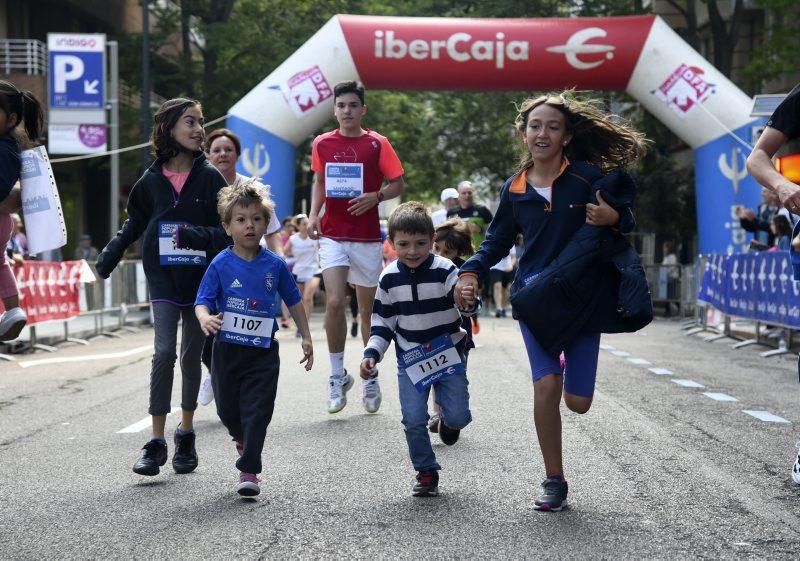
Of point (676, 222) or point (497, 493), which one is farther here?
point (676, 222)

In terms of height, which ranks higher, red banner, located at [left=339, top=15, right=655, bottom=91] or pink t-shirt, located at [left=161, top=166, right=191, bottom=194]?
red banner, located at [left=339, top=15, right=655, bottom=91]

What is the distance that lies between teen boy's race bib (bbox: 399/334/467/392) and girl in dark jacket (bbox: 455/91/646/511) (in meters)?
0.50

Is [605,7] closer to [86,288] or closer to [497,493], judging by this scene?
[86,288]

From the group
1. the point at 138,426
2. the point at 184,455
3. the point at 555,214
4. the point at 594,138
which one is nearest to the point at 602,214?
the point at 555,214

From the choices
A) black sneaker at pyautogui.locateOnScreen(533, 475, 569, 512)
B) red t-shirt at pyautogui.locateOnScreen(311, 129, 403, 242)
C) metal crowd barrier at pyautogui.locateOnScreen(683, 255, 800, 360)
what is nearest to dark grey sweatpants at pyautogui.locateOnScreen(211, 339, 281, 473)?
black sneaker at pyautogui.locateOnScreen(533, 475, 569, 512)

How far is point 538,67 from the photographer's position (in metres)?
23.2

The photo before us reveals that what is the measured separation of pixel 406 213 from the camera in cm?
642

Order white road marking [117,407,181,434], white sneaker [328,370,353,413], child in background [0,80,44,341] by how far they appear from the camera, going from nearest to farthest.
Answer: child in background [0,80,44,341] → white road marking [117,407,181,434] → white sneaker [328,370,353,413]

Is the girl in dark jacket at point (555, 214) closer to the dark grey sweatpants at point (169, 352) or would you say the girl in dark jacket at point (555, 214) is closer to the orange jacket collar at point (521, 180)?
the orange jacket collar at point (521, 180)

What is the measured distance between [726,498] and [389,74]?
17.8m

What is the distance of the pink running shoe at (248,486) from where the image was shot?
19.4 ft

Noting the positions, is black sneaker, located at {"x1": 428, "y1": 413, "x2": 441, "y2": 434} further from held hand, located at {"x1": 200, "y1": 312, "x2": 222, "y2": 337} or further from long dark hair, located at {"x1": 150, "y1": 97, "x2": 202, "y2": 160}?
held hand, located at {"x1": 200, "y1": 312, "x2": 222, "y2": 337}

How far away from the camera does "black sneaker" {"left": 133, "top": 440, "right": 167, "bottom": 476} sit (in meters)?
6.58

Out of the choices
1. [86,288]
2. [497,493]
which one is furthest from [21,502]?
[86,288]
